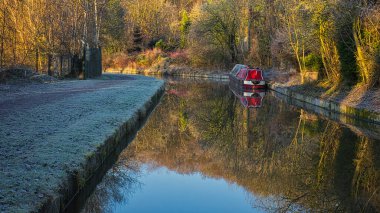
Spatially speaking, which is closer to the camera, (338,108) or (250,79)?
(338,108)

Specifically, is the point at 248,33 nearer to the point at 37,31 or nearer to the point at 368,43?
the point at 37,31

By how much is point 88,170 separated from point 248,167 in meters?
3.48

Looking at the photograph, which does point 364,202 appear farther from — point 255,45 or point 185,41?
point 185,41

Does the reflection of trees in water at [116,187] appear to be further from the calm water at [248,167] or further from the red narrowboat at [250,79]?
the red narrowboat at [250,79]

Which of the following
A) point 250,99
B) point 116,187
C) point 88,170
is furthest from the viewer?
point 250,99

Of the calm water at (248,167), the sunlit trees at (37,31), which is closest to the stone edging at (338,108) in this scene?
the calm water at (248,167)

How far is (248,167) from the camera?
9.16 metres

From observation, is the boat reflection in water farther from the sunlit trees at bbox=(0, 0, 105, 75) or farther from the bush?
the sunlit trees at bbox=(0, 0, 105, 75)

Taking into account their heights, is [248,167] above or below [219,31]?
below

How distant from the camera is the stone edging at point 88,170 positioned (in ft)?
17.9

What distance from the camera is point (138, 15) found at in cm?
6181

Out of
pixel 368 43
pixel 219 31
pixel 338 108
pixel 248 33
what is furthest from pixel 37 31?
pixel 219 31

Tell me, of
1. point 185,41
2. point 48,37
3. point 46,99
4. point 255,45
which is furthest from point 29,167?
point 185,41

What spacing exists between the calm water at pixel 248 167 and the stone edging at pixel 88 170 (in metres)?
0.28
